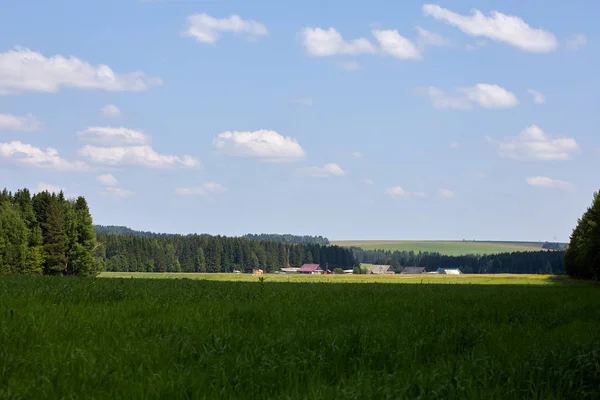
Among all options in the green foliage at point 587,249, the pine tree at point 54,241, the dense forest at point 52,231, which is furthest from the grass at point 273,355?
the pine tree at point 54,241

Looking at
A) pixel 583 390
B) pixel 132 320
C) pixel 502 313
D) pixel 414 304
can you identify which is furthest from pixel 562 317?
pixel 132 320

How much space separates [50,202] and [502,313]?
98179 mm

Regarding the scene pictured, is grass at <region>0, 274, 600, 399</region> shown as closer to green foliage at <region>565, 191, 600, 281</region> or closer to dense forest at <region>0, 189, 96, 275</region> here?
green foliage at <region>565, 191, 600, 281</region>

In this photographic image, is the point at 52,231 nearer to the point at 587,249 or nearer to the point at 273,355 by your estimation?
the point at 587,249

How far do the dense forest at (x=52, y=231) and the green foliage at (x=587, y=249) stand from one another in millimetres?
74464

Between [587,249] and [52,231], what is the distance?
266ft

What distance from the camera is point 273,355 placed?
8.37 m

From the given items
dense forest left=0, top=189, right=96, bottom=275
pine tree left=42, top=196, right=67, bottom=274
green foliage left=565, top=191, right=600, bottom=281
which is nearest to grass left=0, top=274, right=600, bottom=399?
green foliage left=565, top=191, right=600, bottom=281

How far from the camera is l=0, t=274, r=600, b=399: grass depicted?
6816 millimetres

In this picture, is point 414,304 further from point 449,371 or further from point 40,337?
point 40,337

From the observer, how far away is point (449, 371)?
7.74m

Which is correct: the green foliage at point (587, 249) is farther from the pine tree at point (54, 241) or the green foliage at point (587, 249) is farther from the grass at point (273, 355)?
the pine tree at point (54, 241)

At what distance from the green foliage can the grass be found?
2788 inches

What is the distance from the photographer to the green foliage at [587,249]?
7756cm
